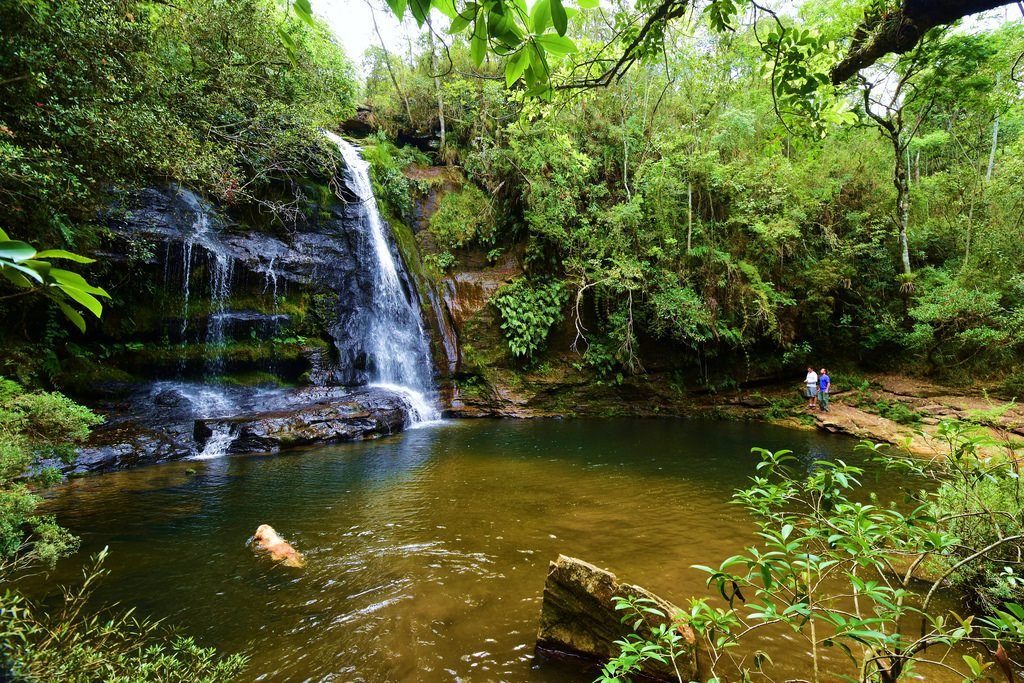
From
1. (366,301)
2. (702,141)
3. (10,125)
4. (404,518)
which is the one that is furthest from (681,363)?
(10,125)

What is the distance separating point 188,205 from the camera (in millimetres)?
11156

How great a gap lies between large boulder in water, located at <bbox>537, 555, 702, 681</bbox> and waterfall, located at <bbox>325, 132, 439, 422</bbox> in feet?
30.4

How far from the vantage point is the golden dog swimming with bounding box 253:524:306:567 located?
432cm

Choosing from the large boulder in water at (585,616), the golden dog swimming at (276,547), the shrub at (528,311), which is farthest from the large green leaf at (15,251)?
the shrub at (528,311)

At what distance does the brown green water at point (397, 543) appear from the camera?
3.19m

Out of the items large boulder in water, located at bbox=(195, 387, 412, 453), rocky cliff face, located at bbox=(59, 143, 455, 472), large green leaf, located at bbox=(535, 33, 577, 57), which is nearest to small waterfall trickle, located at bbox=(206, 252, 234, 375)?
rocky cliff face, located at bbox=(59, 143, 455, 472)

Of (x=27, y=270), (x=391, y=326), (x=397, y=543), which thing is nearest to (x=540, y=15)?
(x=27, y=270)

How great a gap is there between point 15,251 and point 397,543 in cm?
466

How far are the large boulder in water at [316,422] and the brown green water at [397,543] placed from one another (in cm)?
75

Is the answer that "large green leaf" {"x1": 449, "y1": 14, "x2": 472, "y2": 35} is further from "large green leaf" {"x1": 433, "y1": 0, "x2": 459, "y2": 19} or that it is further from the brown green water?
the brown green water

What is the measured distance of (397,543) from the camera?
471cm

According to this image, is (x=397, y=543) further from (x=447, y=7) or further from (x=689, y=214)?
(x=689, y=214)

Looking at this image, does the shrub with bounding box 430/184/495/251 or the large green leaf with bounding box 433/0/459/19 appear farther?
the shrub with bounding box 430/184/495/251

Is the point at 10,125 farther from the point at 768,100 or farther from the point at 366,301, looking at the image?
the point at 768,100
